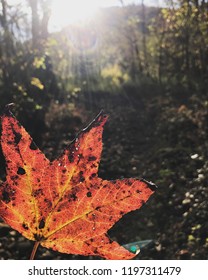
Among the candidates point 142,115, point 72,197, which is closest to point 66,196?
point 72,197

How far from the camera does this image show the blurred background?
12.3 ft

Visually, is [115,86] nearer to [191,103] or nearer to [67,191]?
[191,103]

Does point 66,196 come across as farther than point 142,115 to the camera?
No

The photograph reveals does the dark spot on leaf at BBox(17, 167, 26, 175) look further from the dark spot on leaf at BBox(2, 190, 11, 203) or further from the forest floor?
the forest floor

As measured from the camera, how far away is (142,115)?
8156 mm

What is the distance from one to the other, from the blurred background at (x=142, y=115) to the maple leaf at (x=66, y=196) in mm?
2962

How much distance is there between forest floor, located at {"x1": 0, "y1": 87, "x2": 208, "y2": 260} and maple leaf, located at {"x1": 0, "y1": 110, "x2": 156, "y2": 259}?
2.01 metres

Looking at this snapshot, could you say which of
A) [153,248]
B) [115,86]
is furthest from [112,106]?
[153,248]

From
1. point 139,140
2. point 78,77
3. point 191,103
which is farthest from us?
point 78,77

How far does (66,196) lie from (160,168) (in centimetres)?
484

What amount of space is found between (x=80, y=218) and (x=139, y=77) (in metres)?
10.5

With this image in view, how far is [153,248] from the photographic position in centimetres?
351

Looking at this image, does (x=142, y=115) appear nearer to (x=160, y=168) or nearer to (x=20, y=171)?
(x=160, y=168)

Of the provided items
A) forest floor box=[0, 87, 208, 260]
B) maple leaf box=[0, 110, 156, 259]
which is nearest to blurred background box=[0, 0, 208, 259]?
forest floor box=[0, 87, 208, 260]
